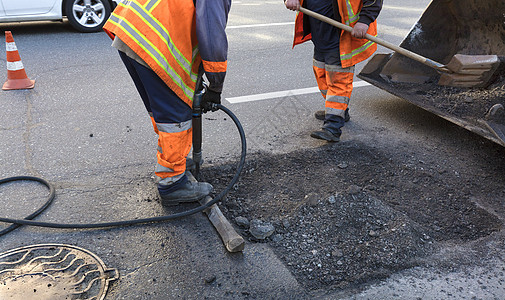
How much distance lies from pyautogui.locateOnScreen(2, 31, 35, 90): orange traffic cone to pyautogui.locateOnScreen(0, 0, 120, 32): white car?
1.83 metres

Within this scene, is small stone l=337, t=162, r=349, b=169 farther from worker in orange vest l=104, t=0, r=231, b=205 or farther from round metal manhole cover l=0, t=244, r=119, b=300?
round metal manhole cover l=0, t=244, r=119, b=300

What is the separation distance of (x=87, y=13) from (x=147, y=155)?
4.05m

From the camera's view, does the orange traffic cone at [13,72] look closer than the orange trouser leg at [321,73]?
No

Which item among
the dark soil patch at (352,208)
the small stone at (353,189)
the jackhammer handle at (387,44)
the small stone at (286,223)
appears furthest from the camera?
the jackhammer handle at (387,44)

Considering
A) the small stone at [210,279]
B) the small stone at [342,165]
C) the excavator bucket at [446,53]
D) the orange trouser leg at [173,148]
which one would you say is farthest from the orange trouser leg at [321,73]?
the small stone at [210,279]

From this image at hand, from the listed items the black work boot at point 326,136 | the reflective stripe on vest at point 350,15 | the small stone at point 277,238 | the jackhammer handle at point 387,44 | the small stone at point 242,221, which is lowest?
the black work boot at point 326,136

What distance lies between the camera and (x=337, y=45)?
11.8ft

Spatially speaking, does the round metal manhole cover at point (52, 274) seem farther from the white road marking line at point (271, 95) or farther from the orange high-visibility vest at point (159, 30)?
the white road marking line at point (271, 95)

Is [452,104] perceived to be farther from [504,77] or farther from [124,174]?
[124,174]

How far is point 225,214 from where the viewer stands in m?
2.80

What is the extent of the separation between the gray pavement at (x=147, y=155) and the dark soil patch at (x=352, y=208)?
4.7 inches

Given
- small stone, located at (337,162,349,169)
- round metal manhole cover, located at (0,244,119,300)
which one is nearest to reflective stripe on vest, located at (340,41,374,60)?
small stone, located at (337,162,349,169)

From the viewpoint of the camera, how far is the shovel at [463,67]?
11.1ft

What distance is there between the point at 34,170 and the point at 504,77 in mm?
3982
